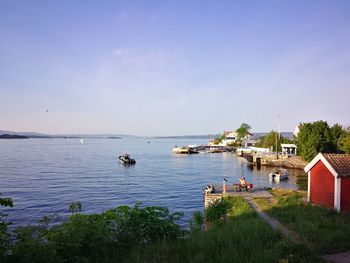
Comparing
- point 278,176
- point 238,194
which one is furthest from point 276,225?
point 278,176

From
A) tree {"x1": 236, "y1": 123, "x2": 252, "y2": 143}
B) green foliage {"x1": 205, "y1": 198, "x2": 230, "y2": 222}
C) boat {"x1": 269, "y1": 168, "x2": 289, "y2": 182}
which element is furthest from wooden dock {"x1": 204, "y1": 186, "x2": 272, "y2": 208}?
tree {"x1": 236, "y1": 123, "x2": 252, "y2": 143}

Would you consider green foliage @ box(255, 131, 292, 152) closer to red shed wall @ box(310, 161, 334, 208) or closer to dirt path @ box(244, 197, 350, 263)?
red shed wall @ box(310, 161, 334, 208)

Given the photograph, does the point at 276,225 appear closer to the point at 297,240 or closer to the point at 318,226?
the point at 318,226

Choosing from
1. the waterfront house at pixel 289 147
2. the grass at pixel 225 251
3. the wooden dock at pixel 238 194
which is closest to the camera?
the grass at pixel 225 251

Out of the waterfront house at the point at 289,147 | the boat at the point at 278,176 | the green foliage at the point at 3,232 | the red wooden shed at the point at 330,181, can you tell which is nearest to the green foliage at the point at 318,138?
the boat at the point at 278,176

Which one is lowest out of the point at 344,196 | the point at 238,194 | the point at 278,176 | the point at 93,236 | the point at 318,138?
the point at 278,176

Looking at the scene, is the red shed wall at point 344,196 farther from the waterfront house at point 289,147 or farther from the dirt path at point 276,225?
the waterfront house at point 289,147

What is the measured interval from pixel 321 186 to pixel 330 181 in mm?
1221

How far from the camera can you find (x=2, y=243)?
642 centimetres

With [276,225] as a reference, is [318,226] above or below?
→ above

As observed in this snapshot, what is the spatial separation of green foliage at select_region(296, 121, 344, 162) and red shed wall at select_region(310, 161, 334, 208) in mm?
30174

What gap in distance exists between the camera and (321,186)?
20219mm

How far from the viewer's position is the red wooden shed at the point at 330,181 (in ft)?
59.6

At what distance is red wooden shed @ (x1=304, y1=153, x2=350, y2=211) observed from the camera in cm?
1816
